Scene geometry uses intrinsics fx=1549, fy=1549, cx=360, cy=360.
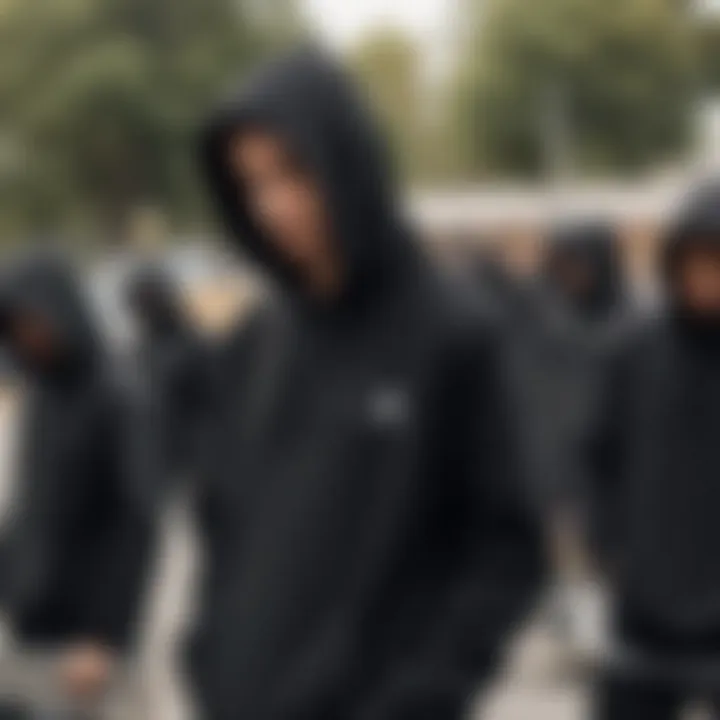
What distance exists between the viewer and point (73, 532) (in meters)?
3.20

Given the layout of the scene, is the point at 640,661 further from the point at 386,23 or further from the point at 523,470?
the point at 386,23

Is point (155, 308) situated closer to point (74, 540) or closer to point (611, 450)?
point (74, 540)

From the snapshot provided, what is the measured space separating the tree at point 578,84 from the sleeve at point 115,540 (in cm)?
1892

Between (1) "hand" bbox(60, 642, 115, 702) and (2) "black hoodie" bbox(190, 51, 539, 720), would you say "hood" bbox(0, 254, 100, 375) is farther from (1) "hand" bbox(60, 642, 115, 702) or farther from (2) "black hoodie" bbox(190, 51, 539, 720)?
(2) "black hoodie" bbox(190, 51, 539, 720)

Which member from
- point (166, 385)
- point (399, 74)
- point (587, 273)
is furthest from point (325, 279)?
point (399, 74)

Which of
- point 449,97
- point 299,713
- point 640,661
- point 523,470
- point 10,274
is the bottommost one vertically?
point 299,713

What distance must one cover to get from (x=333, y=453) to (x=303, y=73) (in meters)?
0.49

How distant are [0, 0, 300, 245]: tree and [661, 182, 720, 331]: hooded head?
745 inches

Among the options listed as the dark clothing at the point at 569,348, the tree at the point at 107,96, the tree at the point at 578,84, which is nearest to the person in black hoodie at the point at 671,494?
the dark clothing at the point at 569,348

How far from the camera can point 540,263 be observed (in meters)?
7.04

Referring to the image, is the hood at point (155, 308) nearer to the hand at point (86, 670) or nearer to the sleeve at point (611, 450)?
the hand at point (86, 670)

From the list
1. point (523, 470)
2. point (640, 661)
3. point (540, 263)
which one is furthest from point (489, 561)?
point (540, 263)

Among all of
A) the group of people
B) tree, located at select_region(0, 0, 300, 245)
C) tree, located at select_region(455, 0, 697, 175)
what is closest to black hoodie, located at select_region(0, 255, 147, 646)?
the group of people

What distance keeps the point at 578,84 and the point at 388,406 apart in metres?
22.3
